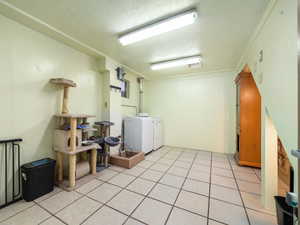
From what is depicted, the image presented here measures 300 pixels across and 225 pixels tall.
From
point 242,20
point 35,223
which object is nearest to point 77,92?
point 35,223

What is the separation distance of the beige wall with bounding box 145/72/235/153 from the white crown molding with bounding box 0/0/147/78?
2.67m

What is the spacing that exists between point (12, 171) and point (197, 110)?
441 cm

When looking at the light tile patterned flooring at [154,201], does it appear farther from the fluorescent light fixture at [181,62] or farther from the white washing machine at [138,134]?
the fluorescent light fixture at [181,62]

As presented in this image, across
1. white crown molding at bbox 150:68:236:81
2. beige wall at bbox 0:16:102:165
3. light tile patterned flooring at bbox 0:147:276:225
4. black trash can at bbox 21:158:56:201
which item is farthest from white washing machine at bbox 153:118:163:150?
black trash can at bbox 21:158:56:201

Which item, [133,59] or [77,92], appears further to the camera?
[133,59]

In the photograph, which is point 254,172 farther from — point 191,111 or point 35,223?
point 35,223

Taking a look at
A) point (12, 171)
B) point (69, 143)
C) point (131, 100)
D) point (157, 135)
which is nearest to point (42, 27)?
point (69, 143)

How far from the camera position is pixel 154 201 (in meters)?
1.70

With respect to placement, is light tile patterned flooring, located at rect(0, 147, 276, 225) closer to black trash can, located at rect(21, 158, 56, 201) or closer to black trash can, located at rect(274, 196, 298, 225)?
black trash can, located at rect(21, 158, 56, 201)

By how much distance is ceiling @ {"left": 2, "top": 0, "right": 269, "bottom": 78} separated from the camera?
4.89 ft

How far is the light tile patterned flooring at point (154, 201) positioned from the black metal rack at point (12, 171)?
0.15m

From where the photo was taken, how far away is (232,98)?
3.72 meters

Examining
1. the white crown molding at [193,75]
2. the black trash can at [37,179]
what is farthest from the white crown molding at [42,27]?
the white crown molding at [193,75]

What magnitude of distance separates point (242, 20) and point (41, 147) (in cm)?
370
